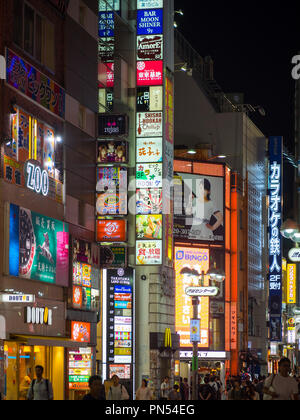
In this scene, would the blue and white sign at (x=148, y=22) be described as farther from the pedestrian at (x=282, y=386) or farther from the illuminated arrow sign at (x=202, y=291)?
the pedestrian at (x=282, y=386)

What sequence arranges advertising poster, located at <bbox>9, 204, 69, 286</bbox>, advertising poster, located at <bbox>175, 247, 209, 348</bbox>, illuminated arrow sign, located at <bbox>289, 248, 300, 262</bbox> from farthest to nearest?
advertising poster, located at <bbox>175, 247, 209, 348</bbox> < advertising poster, located at <bbox>9, 204, 69, 286</bbox> < illuminated arrow sign, located at <bbox>289, 248, 300, 262</bbox>

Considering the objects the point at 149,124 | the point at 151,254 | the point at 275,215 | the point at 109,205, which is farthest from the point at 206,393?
the point at 275,215

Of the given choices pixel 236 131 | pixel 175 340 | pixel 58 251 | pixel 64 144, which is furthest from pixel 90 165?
pixel 236 131

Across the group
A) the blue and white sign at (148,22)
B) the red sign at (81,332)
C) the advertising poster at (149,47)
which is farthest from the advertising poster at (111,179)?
the blue and white sign at (148,22)

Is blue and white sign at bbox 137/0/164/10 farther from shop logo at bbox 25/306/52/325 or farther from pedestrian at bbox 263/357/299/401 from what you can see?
pedestrian at bbox 263/357/299/401

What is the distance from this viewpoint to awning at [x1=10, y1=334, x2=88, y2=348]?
28.4 m

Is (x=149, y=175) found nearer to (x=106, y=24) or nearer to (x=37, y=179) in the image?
(x=106, y=24)

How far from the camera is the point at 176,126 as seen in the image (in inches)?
2985

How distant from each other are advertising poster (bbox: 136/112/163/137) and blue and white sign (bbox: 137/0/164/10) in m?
5.03

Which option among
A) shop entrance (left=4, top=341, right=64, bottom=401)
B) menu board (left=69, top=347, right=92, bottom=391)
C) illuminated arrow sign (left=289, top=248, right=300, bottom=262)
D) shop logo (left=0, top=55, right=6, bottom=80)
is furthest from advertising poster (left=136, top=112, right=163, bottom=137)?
illuminated arrow sign (left=289, top=248, right=300, bottom=262)

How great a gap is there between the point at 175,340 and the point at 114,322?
5.01 meters

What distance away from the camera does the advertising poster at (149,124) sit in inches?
1695

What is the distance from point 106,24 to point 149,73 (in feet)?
9.76
